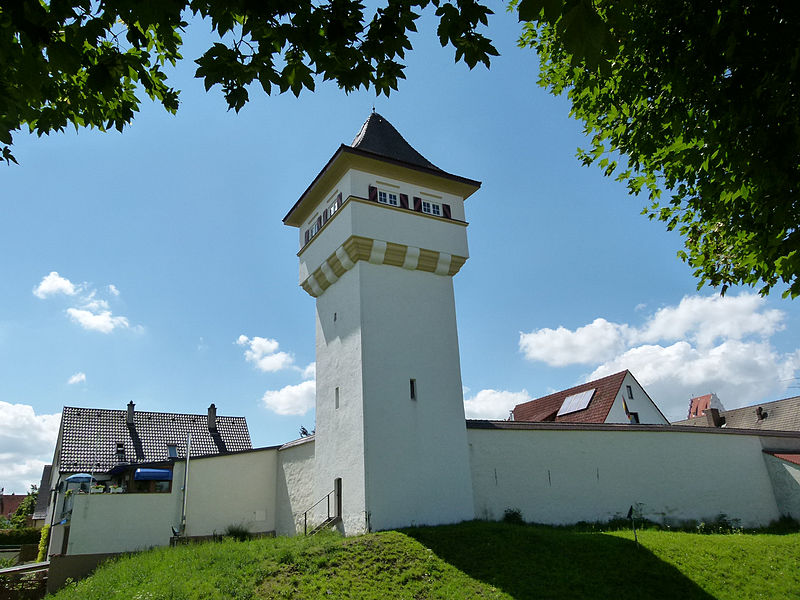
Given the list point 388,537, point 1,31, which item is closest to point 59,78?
point 1,31

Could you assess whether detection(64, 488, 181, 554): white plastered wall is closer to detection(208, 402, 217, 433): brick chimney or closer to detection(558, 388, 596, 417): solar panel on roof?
detection(208, 402, 217, 433): brick chimney

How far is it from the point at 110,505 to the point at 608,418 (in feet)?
71.1

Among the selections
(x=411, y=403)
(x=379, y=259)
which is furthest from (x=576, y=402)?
(x=379, y=259)

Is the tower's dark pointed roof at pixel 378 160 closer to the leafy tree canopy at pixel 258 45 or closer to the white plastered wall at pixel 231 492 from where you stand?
the white plastered wall at pixel 231 492

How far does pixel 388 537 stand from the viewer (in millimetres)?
13867

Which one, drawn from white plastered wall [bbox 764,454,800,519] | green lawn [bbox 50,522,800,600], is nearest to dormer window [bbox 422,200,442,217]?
green lawn [bbox 50,522,800,600]

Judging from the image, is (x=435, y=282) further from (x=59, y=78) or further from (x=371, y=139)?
(x=59, y=78)

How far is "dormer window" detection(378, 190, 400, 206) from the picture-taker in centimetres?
1847

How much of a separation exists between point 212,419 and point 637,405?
75.9ft

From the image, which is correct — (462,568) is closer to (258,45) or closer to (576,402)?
(258,45)

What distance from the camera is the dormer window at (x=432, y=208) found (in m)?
19.3

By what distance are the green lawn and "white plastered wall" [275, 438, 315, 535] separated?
11.5 feet

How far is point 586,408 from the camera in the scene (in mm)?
28922

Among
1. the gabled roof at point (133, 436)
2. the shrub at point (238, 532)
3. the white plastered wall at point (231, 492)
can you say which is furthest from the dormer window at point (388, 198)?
the gabled roof at point (133, 436)
